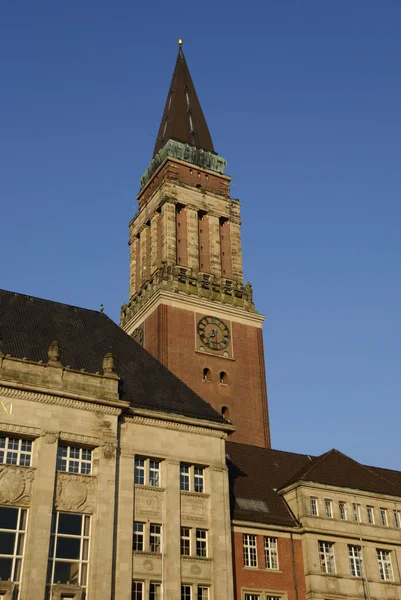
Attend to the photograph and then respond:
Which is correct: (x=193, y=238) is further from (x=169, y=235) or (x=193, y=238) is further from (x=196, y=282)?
(x=196, y=282)

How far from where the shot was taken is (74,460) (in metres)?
36.4

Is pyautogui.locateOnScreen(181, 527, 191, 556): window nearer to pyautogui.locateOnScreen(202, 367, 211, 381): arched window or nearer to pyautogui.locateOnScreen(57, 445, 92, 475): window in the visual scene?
pyautogui.locateOnScreen(57, 445, 92, 475): window

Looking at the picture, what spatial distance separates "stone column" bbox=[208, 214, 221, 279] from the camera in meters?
69.9

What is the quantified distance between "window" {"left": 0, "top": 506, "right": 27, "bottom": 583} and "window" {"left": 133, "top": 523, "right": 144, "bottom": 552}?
17.6 feet

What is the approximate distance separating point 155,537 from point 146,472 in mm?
3032

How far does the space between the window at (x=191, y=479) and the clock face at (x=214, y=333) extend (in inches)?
954

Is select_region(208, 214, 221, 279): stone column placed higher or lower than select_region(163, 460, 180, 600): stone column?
higher

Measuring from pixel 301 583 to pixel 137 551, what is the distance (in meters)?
10.1

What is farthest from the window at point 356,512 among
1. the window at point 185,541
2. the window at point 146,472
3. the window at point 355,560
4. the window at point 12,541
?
the window at point 12,541

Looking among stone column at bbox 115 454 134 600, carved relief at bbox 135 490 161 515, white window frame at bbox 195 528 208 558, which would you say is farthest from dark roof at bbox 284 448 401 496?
stone column at bbox 115 454 134 600

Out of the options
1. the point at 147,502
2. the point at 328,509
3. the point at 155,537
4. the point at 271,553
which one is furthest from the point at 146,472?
the point at 328,509

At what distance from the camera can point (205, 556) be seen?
3806 centimetres

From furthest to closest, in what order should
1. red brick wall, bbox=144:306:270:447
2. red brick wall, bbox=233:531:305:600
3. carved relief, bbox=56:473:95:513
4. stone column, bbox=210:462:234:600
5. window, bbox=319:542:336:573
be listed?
red brick wall, bbox=144:306:270:447, window, bbox=319:542:336:573, red brick wall, bbox=233:531:305:600, stone column, bbox=210:462:234:600, carved relief, bbox=56:473:95:513

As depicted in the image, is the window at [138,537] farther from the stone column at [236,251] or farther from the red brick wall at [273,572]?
the stone column at [236,251]
